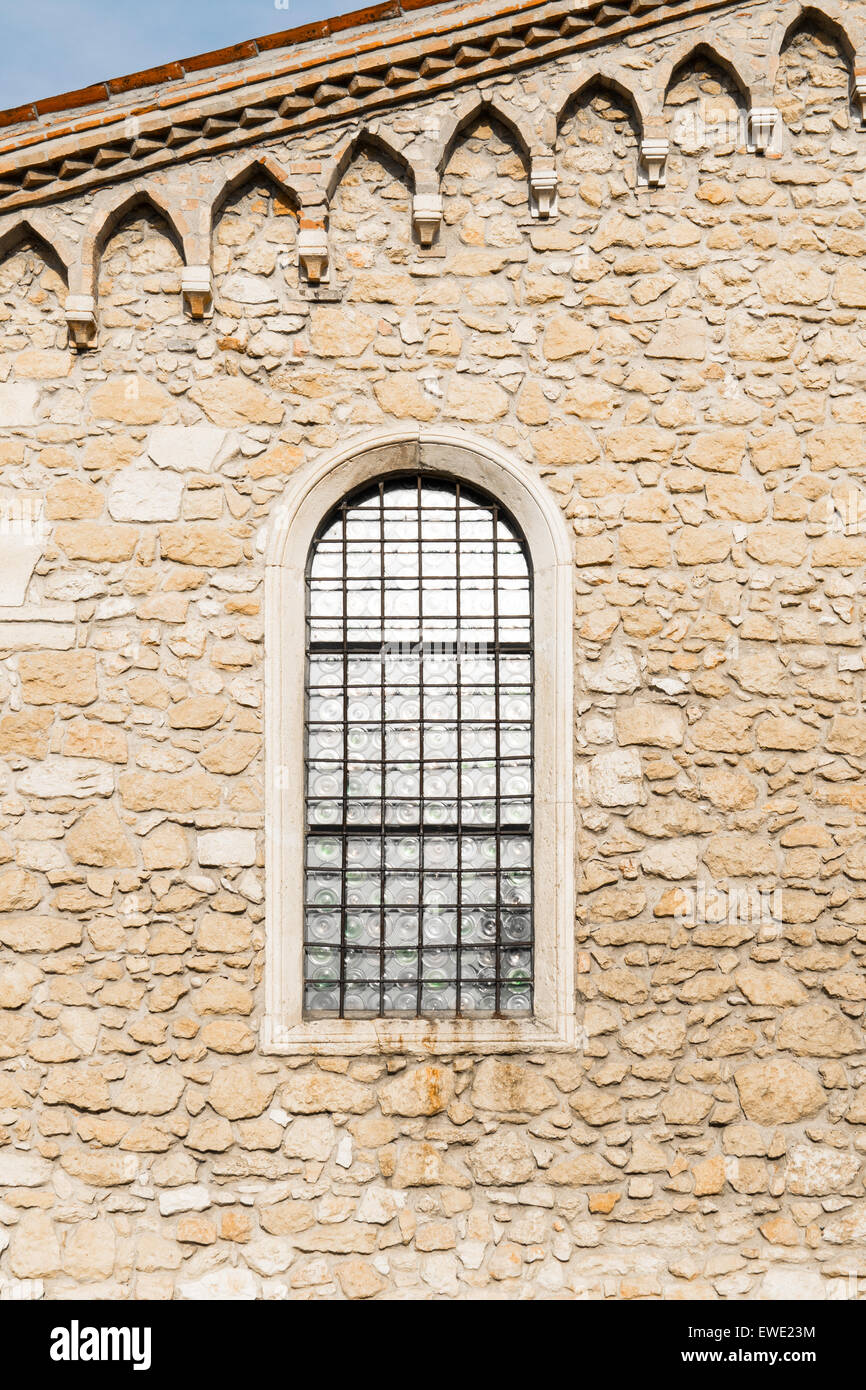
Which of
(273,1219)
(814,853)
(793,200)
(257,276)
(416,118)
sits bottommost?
(273,1219)

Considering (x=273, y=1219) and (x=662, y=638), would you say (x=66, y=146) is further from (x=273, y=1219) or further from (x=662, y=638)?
(x=273, y=1219)

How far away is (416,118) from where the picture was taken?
16.4 feet

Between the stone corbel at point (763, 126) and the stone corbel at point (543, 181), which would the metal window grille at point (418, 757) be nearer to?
the stone corbel at point (543, 181)

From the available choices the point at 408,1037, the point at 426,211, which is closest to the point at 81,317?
the point at 426,211

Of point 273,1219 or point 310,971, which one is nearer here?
point 273,1219

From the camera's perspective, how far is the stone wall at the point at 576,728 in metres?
4.62

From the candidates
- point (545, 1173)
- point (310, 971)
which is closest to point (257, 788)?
point (310, 971)

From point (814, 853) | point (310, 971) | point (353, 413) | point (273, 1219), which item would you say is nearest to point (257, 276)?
point (353, 413)

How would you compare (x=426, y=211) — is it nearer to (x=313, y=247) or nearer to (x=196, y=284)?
(x=313, y=247)

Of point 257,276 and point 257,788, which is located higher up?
point 257,276

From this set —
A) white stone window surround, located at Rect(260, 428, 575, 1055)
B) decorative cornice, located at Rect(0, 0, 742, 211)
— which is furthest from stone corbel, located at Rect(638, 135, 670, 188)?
white stone window surround, located at Rect(260, 428, 575, 1055)

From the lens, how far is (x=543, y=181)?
491 cm

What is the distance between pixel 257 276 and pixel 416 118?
1.07 meters

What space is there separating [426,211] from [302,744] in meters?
2.59
